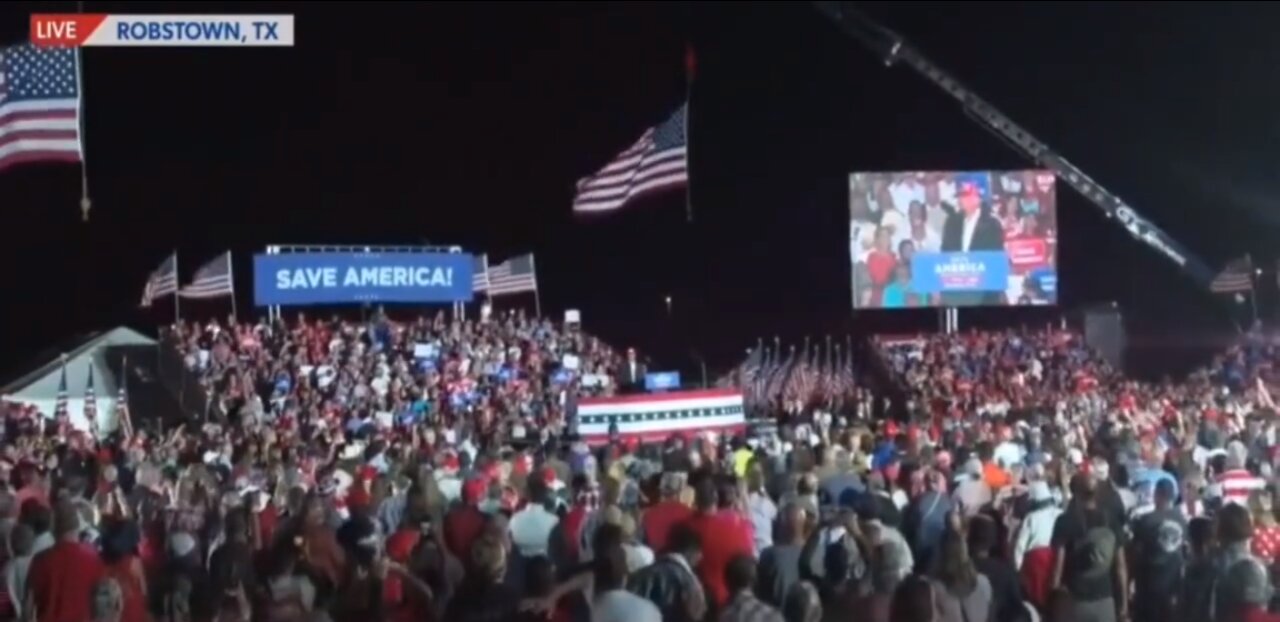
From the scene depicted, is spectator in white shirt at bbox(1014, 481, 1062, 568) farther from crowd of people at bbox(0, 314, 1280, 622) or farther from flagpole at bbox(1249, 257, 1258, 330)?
flagpole at bbox(1249, 257, 1258, 330)

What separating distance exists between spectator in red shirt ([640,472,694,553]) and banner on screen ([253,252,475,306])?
20758 millimetres

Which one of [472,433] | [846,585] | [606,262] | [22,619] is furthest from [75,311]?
[846,585]

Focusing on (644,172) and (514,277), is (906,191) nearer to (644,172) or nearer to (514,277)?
(514,277)

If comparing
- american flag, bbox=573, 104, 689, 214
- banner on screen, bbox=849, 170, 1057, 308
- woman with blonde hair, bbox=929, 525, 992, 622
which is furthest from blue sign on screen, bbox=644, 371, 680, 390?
woman with blonde hair, bbox=929, 525, 992, 622

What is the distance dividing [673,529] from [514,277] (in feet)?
79.0

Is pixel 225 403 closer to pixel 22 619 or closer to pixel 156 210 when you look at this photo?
pixel 22 619

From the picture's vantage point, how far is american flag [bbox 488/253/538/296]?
3159 centimetres

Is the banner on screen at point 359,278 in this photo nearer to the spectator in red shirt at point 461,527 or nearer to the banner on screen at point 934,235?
the banner on screen at point 934,235

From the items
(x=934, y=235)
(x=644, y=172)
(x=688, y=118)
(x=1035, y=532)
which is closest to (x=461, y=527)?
(x=1035, y=532)

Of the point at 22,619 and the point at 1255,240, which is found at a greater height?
the point at 1255,240

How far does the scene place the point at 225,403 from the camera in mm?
23828

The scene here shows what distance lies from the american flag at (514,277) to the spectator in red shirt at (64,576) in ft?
77.1

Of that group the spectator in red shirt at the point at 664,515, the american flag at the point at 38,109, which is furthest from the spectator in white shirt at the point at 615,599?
the american flag at the point at 38,109

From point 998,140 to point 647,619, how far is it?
37190mm
